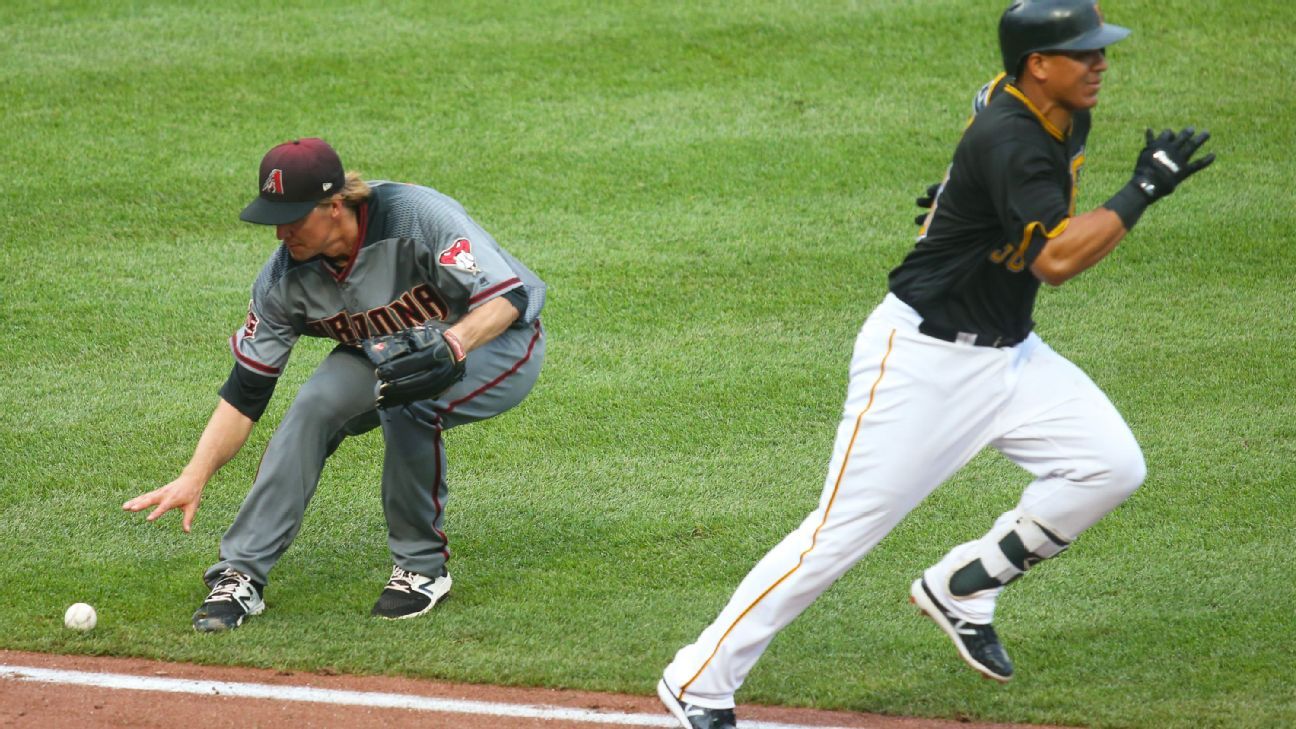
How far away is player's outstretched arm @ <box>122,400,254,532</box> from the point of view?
414cm

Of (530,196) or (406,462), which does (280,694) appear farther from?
(530,196)

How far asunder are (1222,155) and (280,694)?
640cm

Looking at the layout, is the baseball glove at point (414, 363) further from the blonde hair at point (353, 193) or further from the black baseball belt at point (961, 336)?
the black baseball belt at point (961, 336)

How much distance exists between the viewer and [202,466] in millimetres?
4238

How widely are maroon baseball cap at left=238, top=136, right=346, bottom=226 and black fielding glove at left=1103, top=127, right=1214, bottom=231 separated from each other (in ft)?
6.97

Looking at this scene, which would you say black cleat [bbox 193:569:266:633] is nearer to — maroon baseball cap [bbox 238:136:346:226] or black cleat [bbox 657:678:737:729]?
maroon baseball cap [bbox 238:136:346:226]

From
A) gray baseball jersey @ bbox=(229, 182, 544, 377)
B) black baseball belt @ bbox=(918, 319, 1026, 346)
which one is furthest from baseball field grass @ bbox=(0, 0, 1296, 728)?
black baseball belt @ bbox=(918, 319, 1026, 346)

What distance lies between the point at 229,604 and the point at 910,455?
84.3 inches

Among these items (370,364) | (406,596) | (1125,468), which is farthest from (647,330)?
(1125,468)

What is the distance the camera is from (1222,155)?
8250mm

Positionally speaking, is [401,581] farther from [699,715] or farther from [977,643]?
[977,643]

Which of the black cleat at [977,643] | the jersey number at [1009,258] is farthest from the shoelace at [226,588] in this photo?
the jersey number at [1009,258]

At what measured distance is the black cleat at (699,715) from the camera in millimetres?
3590

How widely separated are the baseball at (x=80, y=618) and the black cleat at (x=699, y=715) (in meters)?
1.87
